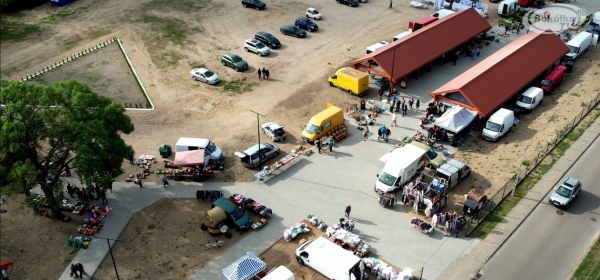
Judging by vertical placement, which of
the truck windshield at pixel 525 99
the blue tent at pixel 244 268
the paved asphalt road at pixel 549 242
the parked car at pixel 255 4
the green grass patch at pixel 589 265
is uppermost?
the parked car at pixel 255 4

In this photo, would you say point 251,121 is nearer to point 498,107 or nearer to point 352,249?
point 352,249

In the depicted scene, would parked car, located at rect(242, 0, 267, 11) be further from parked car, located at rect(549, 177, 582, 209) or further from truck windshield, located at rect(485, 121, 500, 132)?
parked car, located at rect(549, 177, 582, 209)

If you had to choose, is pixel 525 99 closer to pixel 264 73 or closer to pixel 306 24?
pixel 264 73

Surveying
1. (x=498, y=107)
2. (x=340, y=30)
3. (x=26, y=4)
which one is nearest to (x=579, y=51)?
(x=498, y=107)

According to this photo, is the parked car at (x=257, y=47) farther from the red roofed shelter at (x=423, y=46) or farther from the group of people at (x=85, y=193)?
the group of people at (x=85, y=193)

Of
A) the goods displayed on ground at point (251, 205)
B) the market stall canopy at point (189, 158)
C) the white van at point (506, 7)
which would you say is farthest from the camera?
the white van at point (506, 7)

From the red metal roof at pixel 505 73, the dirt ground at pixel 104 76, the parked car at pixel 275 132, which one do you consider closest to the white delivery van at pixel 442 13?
the red metal roof at pixel 505 73

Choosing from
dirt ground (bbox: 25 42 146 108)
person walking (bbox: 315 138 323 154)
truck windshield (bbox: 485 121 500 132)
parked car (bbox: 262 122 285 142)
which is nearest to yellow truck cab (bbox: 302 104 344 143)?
person walking (bbox: 315 138 323 154)
